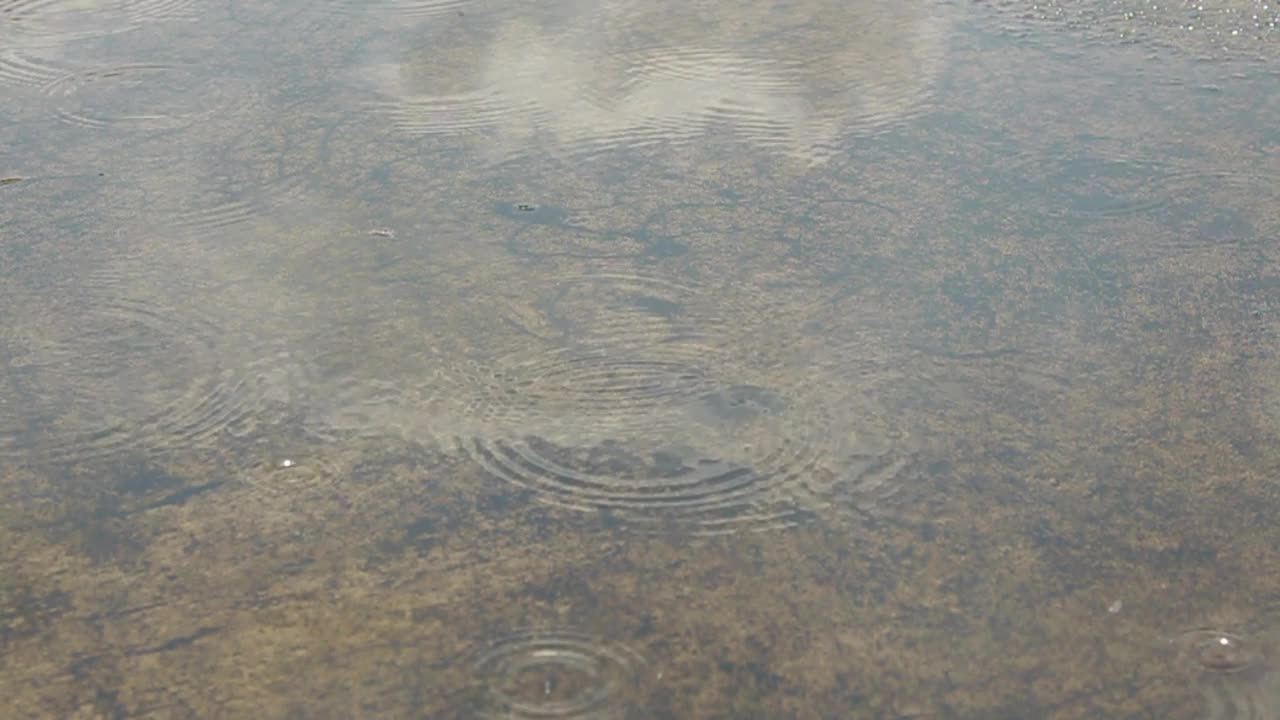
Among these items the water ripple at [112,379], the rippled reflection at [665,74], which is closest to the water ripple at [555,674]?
the water ripple at [112,379]

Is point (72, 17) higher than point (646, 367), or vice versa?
point (72, 17)

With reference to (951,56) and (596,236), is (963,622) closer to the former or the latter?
(596,236)

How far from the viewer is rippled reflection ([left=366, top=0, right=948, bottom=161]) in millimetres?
2666

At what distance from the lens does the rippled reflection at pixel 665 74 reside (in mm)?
2666

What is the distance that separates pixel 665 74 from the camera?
9.45 ft

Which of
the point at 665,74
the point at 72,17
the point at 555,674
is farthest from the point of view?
the point at 72,17

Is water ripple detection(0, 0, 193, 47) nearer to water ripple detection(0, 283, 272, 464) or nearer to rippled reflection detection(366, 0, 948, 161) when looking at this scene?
rippled reflection detection(366, 0, 948, 161)

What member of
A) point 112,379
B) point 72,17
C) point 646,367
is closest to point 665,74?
point 646,367

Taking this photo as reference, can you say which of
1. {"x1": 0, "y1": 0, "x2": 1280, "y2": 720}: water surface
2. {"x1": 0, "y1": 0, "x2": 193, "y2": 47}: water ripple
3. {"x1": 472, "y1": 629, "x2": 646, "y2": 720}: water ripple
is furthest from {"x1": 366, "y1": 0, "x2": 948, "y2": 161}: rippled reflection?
{"x1": 472, "y1": 629, "x2": 646, "y2": 720}: water ripple

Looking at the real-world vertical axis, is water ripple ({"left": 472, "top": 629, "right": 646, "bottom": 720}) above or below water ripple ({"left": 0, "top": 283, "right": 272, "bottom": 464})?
below

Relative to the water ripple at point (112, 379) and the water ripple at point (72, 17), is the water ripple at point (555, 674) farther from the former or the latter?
the water ripple at point (72, 17)

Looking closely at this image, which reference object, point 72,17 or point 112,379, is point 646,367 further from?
point 72,17

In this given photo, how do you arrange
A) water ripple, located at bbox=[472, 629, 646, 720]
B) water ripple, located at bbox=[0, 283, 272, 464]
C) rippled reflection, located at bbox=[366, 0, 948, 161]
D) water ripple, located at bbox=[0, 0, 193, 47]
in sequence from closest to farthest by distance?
water ripple, located at bbox=[472, 629, 646, 720], water ripple, located at bbox=[0, 283, 272, 464], rippled reflection, located at bbox=[366, 0, 948, 161], water ripple, located at bbox=[0, 0, 193, 47]

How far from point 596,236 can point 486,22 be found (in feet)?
3.31
